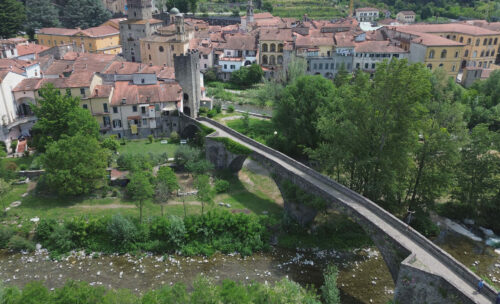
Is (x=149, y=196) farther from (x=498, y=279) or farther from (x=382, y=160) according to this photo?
(x=498, y=279)

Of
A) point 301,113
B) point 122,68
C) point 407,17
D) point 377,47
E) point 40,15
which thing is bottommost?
point 301,113

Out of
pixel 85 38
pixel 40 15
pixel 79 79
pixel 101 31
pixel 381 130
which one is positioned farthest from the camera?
pixel 40 15

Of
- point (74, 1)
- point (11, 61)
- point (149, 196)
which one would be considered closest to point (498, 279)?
point (149, 196)

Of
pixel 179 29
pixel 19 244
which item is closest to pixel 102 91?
pixel 19 244

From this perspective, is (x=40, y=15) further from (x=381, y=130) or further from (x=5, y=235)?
(x=381, y=130)

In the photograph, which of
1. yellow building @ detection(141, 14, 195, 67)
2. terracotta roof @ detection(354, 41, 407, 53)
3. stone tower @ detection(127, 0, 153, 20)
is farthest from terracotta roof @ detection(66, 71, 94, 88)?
terracotta roof @ detection(354, 41, 407, 53)

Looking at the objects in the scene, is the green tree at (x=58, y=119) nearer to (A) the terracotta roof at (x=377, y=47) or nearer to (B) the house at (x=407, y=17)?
(A) the terracotta roof at (x=377, y=47)
